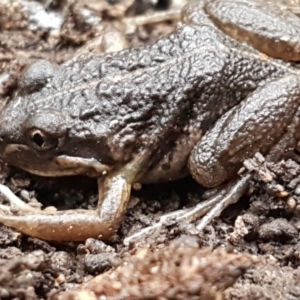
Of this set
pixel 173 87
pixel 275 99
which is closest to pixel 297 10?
pixel 275 99

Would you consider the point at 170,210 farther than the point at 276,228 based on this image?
Yes

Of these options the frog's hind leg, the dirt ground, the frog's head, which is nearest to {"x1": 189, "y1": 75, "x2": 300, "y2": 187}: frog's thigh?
the frog's hind leg

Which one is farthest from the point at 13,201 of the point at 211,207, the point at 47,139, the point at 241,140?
the point at 241,140

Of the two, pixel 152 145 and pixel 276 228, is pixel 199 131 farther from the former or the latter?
pixel 276 228

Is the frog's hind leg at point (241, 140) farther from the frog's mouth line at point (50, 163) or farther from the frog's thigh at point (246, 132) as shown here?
the frog's mouth line at point (50, 163)

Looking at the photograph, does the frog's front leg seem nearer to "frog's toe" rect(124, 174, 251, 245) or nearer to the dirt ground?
the dirt ground

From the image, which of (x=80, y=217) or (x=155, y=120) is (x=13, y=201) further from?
(x=155, y=120)
